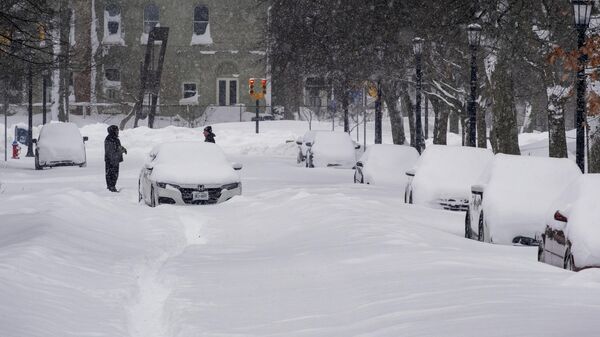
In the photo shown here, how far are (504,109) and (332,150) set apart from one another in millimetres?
13986

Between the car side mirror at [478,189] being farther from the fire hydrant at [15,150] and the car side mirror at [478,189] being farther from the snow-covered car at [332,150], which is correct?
the fire hydrant at [15,150]

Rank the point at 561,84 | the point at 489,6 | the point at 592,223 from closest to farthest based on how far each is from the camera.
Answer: the point at 592,223, the point at 489,6, the point at 561,84

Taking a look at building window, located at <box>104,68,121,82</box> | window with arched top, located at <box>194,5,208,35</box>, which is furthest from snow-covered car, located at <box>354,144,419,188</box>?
window with arched top, located at <box>194,5,208,35</box>

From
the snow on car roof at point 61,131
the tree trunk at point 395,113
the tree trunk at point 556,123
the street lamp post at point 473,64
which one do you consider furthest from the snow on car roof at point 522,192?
the tree trunk at point 395,113

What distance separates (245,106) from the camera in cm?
8194

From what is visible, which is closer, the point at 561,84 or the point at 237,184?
the point at 237,184

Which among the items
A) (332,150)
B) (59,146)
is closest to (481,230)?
(332,150)

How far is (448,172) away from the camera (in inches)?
876

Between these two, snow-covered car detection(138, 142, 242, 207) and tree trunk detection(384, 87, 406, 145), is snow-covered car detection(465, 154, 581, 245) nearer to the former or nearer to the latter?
snow-covered car detection(138, 142, 242, 207)

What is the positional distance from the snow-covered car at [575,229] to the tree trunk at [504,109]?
16358mm

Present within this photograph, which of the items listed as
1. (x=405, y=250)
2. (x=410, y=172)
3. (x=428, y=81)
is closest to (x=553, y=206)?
(x=405, y=250)

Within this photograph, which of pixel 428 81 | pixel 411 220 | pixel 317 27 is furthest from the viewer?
pixel 428 81

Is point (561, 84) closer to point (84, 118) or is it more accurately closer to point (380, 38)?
point (380, 38)

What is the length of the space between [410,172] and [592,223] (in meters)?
11.5
